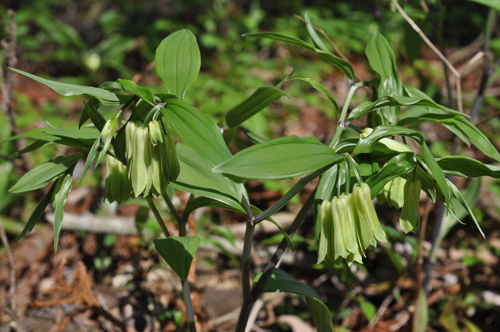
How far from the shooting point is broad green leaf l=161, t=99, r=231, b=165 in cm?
76

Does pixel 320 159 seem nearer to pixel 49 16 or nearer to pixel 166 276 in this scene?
pixel 166 276

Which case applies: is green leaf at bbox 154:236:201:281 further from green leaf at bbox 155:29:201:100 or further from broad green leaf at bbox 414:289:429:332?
broad green leaf at bbox 414:289:429:332

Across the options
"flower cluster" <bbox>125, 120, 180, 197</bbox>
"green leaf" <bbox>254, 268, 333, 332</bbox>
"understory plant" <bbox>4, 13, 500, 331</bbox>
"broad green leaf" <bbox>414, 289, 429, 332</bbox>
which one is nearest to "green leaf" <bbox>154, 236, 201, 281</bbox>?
"understory plant" <bbox>4, 13, 500, 331</bbox>

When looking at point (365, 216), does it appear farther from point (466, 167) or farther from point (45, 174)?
point (45, 174)

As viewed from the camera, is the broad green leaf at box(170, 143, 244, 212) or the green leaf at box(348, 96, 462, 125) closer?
the green leaf at box(348, 96, 462, 125)

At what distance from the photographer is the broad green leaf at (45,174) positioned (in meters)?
0.83

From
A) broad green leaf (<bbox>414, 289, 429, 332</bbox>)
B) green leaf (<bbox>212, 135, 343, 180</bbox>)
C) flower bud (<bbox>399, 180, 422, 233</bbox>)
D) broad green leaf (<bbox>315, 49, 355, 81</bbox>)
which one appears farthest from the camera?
broad green leaf (<bbox>414, 289, 429, 332</bbox>)

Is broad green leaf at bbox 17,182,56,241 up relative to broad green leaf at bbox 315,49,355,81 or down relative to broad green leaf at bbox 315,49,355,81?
down

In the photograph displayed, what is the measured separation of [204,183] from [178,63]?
288 millimetres

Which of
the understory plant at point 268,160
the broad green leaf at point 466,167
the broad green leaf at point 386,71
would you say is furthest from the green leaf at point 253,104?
the broad green leaf at point 466,167

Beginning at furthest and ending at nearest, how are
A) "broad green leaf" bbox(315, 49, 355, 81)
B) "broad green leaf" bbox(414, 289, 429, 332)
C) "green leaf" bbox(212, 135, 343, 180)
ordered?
"broad green leaf" bbox(414, 289, 429, 332)
"broad green leaf" bbox(315, 49, 355, 81)
"green leaf" bbox(212, 135, 343, 180)

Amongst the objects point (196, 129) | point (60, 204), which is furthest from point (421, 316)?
point (60, 204)

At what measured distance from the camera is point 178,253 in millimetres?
854

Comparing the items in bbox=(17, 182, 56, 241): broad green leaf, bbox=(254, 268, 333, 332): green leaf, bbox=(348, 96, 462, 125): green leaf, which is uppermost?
bbox=(348, 96, 462, 125): green leaf
